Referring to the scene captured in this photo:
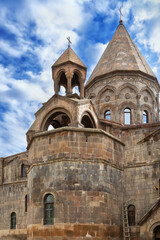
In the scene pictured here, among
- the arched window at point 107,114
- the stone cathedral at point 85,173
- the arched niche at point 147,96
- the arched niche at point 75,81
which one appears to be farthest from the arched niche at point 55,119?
the arched niche at point 147,96

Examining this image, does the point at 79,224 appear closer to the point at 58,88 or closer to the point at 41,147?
the point at 41,147

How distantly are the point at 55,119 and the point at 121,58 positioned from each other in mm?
7175

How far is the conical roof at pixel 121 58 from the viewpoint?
22219 millimetres

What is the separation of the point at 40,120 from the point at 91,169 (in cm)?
413

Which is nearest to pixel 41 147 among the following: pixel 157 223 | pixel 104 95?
pixel 157 223

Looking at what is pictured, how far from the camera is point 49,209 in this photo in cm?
1427

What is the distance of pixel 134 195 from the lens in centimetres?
1602

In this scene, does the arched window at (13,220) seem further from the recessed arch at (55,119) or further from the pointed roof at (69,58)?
the pointed roof at (69,58)

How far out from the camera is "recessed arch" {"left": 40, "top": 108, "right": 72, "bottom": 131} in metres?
16.8

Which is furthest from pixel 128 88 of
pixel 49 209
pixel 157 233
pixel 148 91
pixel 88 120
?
pixel 49 209

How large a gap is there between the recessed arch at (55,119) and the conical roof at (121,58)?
512cm

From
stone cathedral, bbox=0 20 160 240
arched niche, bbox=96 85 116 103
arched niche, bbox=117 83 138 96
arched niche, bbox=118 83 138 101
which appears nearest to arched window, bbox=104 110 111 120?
arched niche, bbox=96 85 116 103

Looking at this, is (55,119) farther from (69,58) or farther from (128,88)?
(128,88)

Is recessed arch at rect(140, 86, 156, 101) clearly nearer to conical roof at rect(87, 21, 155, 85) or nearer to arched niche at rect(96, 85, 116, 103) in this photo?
conical roof at rect(87, 21, 155, 85)
